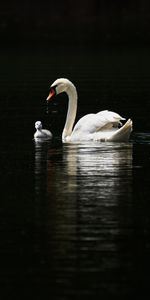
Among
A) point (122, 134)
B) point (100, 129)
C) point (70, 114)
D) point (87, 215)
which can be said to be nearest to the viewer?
→ point (87, 215)

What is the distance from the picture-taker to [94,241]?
13.5 metres

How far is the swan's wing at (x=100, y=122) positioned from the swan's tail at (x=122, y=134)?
0.24 m

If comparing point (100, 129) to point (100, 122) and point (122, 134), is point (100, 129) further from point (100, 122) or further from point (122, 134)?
point (122, 134)

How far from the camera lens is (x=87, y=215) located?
1470cm

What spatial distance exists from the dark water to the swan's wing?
37 cm

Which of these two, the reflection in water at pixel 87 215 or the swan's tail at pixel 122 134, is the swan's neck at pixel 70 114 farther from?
the reflection in water at pixel 87 215

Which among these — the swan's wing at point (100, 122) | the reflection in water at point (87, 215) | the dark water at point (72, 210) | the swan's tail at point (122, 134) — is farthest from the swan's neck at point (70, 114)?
the reflection in water at point (87, 215)

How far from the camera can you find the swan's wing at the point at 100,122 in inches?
816

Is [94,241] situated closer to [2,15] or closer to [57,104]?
[57,104]

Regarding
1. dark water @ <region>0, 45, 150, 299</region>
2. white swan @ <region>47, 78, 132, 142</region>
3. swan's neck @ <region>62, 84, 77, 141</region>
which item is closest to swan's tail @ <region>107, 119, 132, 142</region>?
white swan @ <region>47, 78, 132, 142</region>

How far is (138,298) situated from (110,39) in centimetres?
3812

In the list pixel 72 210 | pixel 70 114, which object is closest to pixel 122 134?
pixel 70 114

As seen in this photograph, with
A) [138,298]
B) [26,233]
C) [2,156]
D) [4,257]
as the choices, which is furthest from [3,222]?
[2,156]

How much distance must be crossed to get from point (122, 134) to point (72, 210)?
220 inches
